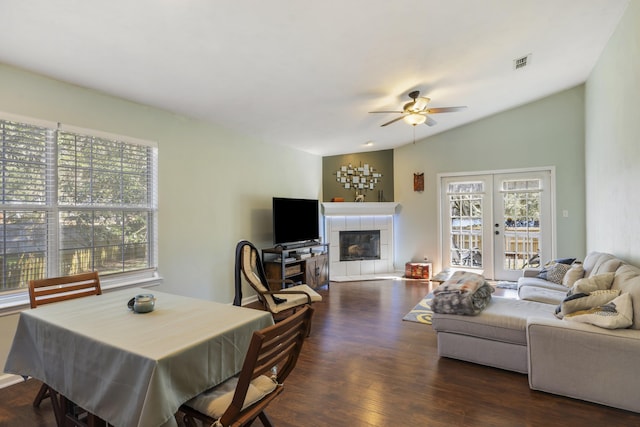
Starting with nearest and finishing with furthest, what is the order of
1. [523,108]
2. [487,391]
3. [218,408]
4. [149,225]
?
[218,408]
[487,391]
[149,225]
[523,108]

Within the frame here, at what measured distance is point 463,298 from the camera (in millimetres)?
2928

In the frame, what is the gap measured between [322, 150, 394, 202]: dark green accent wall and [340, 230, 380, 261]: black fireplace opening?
739mm

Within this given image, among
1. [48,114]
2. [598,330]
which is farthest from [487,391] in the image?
[48,114]

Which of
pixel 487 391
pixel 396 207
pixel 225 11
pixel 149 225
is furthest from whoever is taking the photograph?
pixel 396 207

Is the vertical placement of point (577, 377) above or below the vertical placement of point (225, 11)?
below

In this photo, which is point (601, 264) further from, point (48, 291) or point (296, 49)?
point (48, 291)

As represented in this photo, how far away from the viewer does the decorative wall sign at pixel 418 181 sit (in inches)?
269

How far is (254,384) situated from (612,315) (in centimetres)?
243

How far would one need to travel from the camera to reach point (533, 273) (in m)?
4.74

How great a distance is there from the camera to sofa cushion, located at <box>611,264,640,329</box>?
2.27 m

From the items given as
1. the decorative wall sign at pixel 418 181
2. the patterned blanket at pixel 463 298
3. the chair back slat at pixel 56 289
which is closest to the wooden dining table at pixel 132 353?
the chair back slat at pixel 56 289

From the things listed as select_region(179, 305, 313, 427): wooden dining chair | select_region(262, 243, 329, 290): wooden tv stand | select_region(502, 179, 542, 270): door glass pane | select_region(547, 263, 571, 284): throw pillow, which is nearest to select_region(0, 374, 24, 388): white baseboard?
select_region(179, 305, 313, 427): wooden dining chair

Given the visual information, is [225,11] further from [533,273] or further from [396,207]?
[396,207]

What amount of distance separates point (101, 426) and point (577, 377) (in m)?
2.97
